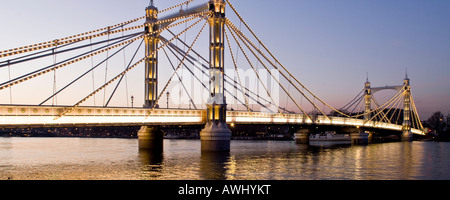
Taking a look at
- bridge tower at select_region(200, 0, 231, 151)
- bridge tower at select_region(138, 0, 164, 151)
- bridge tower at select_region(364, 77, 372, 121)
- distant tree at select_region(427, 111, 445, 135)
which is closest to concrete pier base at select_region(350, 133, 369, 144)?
bridge tower at select_region(364, 77, 372, 121)

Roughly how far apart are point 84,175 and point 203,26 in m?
26.5

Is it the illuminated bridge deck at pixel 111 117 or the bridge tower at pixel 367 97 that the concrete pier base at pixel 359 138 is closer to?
the bridge tower at pixel 367 97

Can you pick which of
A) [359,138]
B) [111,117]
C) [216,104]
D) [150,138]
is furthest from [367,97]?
[111,117]

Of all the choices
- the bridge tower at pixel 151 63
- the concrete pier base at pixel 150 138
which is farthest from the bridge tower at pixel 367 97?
the bridge tower at pixel 151 63

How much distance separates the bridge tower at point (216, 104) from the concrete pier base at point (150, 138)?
41.4ft

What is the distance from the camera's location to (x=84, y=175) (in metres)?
31.4

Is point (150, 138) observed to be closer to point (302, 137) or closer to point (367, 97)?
point (302, 137)

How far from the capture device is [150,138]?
61000mm

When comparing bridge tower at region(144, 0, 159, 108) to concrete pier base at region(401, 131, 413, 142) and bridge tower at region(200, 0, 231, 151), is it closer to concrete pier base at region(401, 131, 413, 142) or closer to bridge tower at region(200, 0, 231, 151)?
bridge tower at region(200, 0, 231, 151)

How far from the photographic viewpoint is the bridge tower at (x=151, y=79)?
5684cm

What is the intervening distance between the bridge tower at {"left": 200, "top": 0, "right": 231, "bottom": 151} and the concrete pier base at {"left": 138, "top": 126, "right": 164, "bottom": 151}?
41.4 feet

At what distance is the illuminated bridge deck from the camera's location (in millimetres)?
35375
